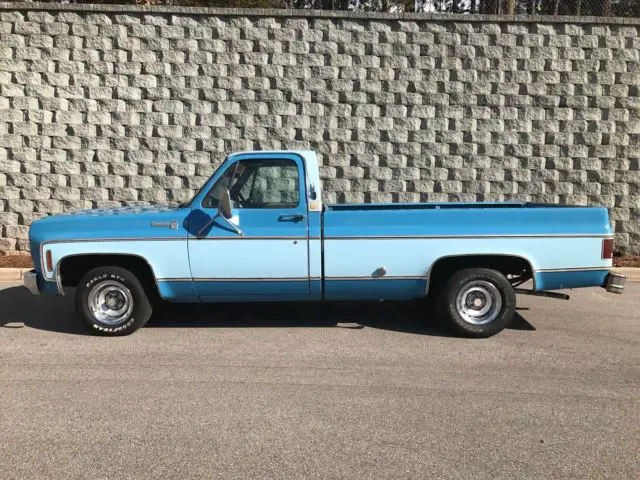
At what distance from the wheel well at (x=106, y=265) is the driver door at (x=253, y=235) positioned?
605 mm

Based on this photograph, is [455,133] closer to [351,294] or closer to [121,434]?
[351,294]

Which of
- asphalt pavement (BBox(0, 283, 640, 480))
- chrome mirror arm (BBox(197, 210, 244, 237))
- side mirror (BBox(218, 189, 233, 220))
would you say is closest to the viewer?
asphalt pavement (BBox(0, 283, 640, 480))

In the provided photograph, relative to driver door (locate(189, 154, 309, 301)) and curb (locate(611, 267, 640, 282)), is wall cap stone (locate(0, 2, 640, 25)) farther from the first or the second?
driver door (locate(189, 154, 309, 301))

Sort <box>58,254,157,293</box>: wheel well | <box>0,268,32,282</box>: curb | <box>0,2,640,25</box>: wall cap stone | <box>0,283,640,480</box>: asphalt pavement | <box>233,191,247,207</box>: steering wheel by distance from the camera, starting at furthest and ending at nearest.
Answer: <box>0,2,640,25</box>: wall cap stone, <box>0,268,32,282</box>: curb, <box>58,254,157,293</box>: wheel well, <box>233,191,247,207</box>: steering wheel, <box>0,283,640,480</box>: asphalt pavement

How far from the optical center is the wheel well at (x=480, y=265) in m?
6.10

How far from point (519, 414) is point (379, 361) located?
1.45 metres

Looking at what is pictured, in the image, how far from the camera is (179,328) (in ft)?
21.3

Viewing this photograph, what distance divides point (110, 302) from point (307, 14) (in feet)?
20.7

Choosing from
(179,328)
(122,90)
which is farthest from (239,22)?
(179,328)

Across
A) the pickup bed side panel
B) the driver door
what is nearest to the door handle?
the driver door

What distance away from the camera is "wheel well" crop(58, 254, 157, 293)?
6.12 metres

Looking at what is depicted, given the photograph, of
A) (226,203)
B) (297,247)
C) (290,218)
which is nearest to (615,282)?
(297,247)

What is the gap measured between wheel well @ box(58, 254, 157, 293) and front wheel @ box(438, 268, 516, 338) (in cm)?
Result: 302

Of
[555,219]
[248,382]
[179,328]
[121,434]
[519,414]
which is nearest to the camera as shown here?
[121,434]
